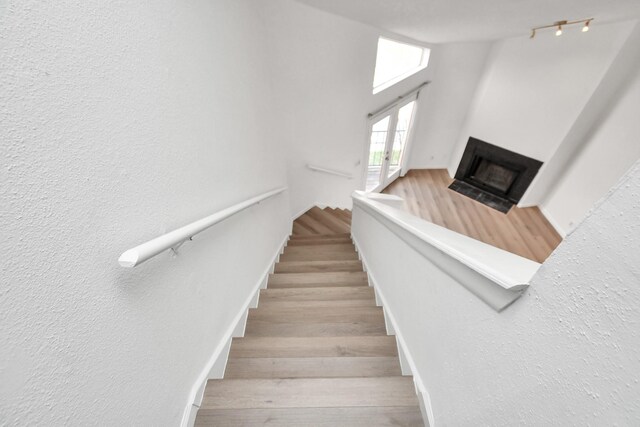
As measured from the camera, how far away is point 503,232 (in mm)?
4258

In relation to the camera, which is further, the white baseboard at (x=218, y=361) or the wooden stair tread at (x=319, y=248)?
the wooden stair tread at (x=319, y=248)

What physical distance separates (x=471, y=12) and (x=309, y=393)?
322 cm

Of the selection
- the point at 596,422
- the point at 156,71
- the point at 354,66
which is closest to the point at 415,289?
the point at 596,422

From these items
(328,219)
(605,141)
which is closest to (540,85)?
(605,141)

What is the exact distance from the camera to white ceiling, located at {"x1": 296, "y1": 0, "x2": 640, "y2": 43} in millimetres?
1985

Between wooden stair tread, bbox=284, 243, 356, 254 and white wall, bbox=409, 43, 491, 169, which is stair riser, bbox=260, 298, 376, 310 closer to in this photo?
wooden stair tread, bbox=284, 243, 356, 254

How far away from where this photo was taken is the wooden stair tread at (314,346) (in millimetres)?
1404

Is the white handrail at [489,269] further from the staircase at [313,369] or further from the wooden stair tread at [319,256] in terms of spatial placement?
the wooden stair tread at [319,256]

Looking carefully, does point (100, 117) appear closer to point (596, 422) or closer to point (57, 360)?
point (57, 360)

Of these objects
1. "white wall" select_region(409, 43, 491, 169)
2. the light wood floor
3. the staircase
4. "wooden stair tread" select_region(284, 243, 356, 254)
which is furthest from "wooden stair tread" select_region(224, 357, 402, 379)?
"white wall" select_region(409, 43, 491, 169)

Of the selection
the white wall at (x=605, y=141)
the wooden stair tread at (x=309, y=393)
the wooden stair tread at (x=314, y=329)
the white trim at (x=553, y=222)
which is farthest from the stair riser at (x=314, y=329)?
the white trim at (x=553, y=222)

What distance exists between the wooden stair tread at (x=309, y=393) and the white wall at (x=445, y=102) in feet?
17.2

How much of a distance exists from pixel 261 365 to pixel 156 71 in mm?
1432

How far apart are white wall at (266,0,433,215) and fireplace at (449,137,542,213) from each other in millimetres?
1951
